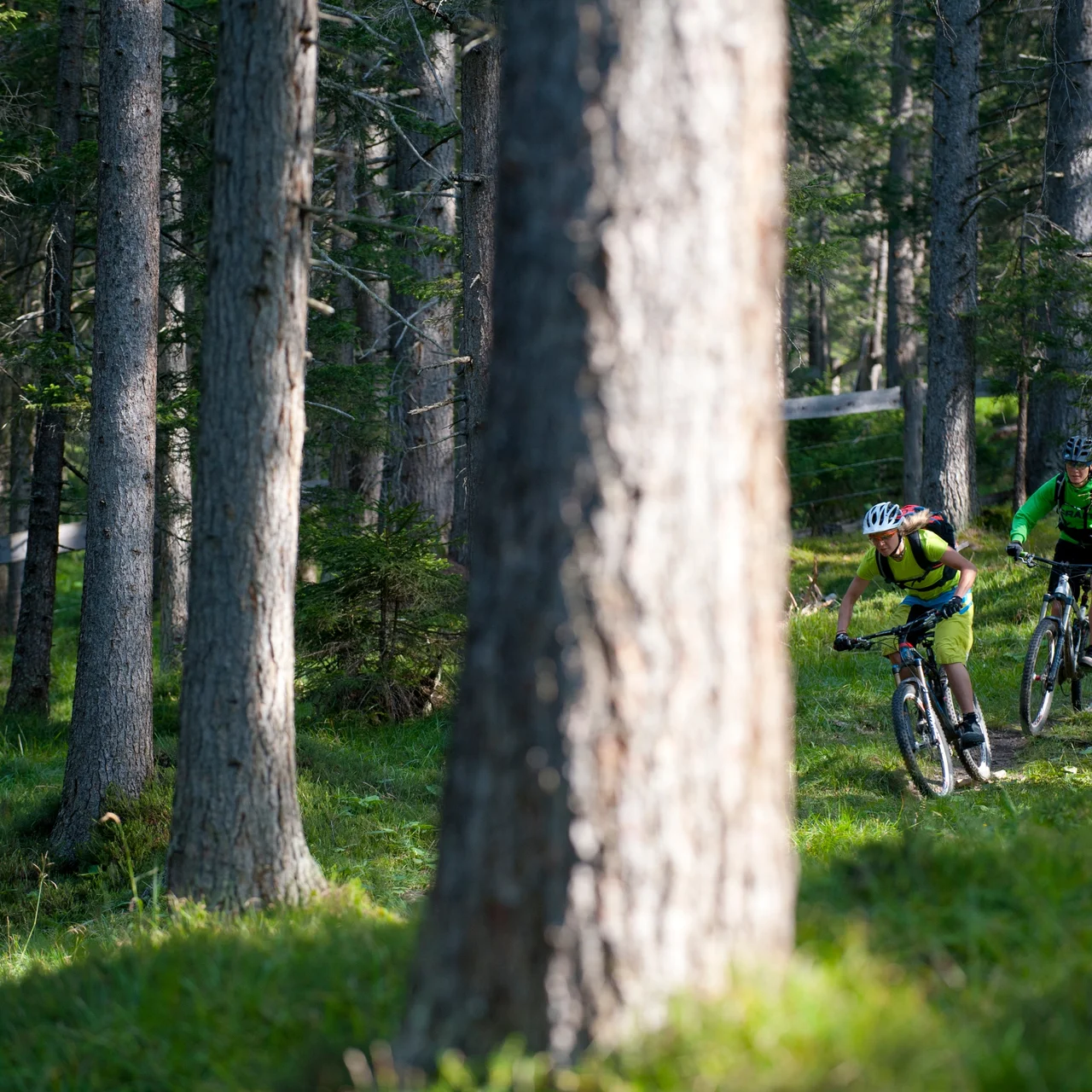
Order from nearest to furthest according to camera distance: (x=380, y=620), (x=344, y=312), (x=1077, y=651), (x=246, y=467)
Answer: (x=246, y=467) < (x=1077, y=651) < (x=380, y=620) < (x=344, y=312)

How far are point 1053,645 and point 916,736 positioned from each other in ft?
7.64

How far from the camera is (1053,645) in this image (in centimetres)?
998

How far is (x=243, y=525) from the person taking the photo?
19.3ft

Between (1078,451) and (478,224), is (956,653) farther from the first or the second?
(478,224)

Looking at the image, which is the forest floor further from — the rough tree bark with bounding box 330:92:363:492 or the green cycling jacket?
the rough tree bark with bounding box 330:92:363:492

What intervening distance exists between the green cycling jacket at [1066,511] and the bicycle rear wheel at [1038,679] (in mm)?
819

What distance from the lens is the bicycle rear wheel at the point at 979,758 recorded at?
859 cm

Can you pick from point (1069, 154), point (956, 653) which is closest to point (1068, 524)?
point (956, 653)

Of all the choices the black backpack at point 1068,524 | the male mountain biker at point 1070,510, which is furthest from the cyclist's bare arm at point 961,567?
the black backpack at point 1068,524

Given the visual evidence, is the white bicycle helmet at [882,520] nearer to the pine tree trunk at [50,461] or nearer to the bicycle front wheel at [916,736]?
the bicycle front wheel at [916,736]

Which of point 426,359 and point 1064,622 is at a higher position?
point 426,359

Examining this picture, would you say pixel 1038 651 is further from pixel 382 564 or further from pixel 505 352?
pixel 505 352

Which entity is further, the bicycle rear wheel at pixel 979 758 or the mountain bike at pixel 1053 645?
the mountain bike at pixel 1053 645

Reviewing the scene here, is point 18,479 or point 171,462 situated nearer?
point 171,462
